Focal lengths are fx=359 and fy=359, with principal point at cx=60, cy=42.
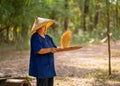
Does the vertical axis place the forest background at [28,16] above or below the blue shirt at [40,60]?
above

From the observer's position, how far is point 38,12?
70.4 feet

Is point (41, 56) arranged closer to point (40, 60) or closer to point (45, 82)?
point (40, 60)

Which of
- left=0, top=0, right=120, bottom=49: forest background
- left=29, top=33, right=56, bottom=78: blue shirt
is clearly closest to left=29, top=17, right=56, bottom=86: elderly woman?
left=29, top=33, right=56, bottom=78: blue shirt

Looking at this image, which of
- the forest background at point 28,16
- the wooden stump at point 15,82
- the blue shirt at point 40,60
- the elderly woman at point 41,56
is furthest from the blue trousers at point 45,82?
the forest background at point 28,16

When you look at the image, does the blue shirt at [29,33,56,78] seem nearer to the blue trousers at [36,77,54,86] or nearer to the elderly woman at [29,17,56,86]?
the elderly woman at [29,17,56,86]

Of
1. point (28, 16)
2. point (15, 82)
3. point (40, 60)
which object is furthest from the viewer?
point (28, 16)

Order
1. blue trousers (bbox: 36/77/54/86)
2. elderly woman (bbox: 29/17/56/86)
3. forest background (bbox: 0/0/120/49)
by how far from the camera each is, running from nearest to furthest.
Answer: elderly woman (bbox: 29/17/56/86)
blue trousers (bbox: 36/77/54/86)
forest background (bbox: 0/0/120/49)

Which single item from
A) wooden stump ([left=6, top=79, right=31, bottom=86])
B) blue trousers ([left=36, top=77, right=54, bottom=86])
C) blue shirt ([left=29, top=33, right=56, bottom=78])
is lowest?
wooden stump ([left=6, top=79, right=31, bottom=86])

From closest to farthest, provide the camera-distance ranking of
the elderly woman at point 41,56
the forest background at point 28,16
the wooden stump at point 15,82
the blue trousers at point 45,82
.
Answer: the elderly woman at point 41,56 → the blue trousers at point 45,82 → the wooden stump at point 15,82 → the forest background at point 28,16

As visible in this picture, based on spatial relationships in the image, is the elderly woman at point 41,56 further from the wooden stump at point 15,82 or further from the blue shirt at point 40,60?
the wooden stump at point 15,82

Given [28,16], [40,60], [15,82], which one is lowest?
[15,82]

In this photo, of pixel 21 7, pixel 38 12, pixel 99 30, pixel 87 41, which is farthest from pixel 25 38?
pixel 99 30

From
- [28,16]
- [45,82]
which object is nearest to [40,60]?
[45,82]

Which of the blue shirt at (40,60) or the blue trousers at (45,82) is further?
the blue trousers at (45,82)
